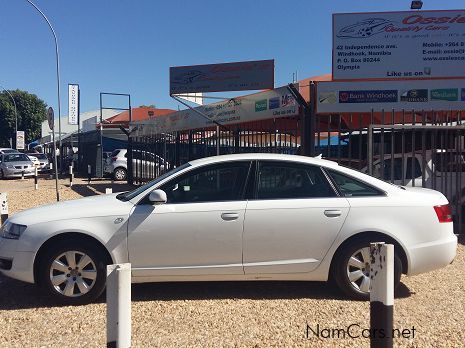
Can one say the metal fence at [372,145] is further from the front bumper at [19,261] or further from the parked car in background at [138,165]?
the front bumper at [19,261]

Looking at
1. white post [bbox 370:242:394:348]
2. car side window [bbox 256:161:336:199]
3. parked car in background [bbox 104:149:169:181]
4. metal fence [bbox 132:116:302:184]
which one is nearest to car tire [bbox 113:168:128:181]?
parked car in background [bbox 104:149:169:181]

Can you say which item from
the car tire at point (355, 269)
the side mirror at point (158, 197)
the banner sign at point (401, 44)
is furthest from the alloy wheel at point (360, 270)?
the banner sign at point (401, 44)

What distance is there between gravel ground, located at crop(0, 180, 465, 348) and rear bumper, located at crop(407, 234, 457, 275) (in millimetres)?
352

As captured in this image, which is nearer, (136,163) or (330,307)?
(330,307)

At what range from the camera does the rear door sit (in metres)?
5.14

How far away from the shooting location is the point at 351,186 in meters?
5.39

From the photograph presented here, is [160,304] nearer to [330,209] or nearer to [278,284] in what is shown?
[278,284]

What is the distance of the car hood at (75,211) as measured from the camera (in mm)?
5105

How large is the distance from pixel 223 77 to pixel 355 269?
824 cm

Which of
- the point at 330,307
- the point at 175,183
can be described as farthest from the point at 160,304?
the point at 330,307

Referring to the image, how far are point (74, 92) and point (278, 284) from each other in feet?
94.6

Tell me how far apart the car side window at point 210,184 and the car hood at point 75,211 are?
0.50 metres

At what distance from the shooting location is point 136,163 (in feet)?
65.2

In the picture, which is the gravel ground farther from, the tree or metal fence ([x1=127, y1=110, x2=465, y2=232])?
the tree
